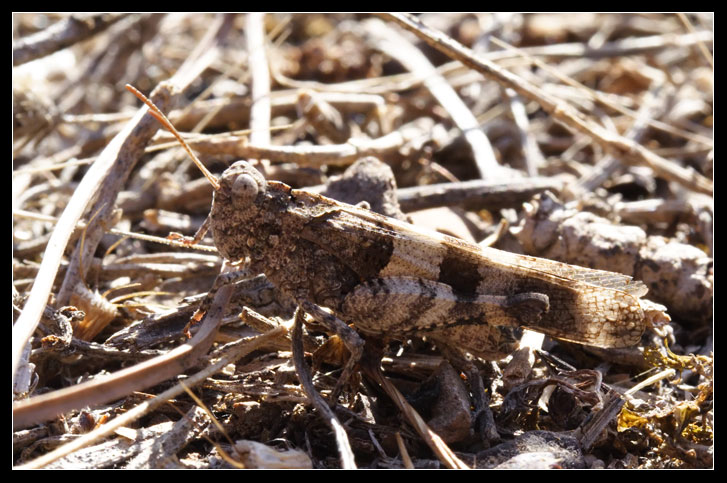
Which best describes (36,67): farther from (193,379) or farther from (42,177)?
(193,379)

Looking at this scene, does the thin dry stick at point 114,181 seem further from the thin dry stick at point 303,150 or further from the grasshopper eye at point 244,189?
the grasshopper eye at point 244,189

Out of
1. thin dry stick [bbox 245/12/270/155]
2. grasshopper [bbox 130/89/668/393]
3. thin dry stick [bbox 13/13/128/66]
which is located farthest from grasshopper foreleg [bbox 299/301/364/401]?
thin dry stick [bbox 13/13/128/66]

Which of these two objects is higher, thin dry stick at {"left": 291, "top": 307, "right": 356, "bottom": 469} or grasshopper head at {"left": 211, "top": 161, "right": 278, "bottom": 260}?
grasshopper head at {"left": 211, "top": 161, "right": 278, "bottom": 260}

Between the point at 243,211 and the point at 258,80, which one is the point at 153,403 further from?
the point at 258,80

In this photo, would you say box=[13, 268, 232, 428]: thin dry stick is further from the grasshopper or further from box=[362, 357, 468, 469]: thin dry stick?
box=[362, 357, 468, 469]: thin dry stick

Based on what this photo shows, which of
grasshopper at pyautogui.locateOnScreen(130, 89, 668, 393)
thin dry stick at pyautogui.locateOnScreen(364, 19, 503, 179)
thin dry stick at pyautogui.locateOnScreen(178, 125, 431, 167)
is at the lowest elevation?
grasshopper at pyautogui.locateOnScreen(130, 89, 668, 393)

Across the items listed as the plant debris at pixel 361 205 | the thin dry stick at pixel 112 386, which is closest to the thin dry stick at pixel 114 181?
the plant debris at pixel 361 205

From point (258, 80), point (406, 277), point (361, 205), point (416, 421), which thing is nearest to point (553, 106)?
point (361, 205)
